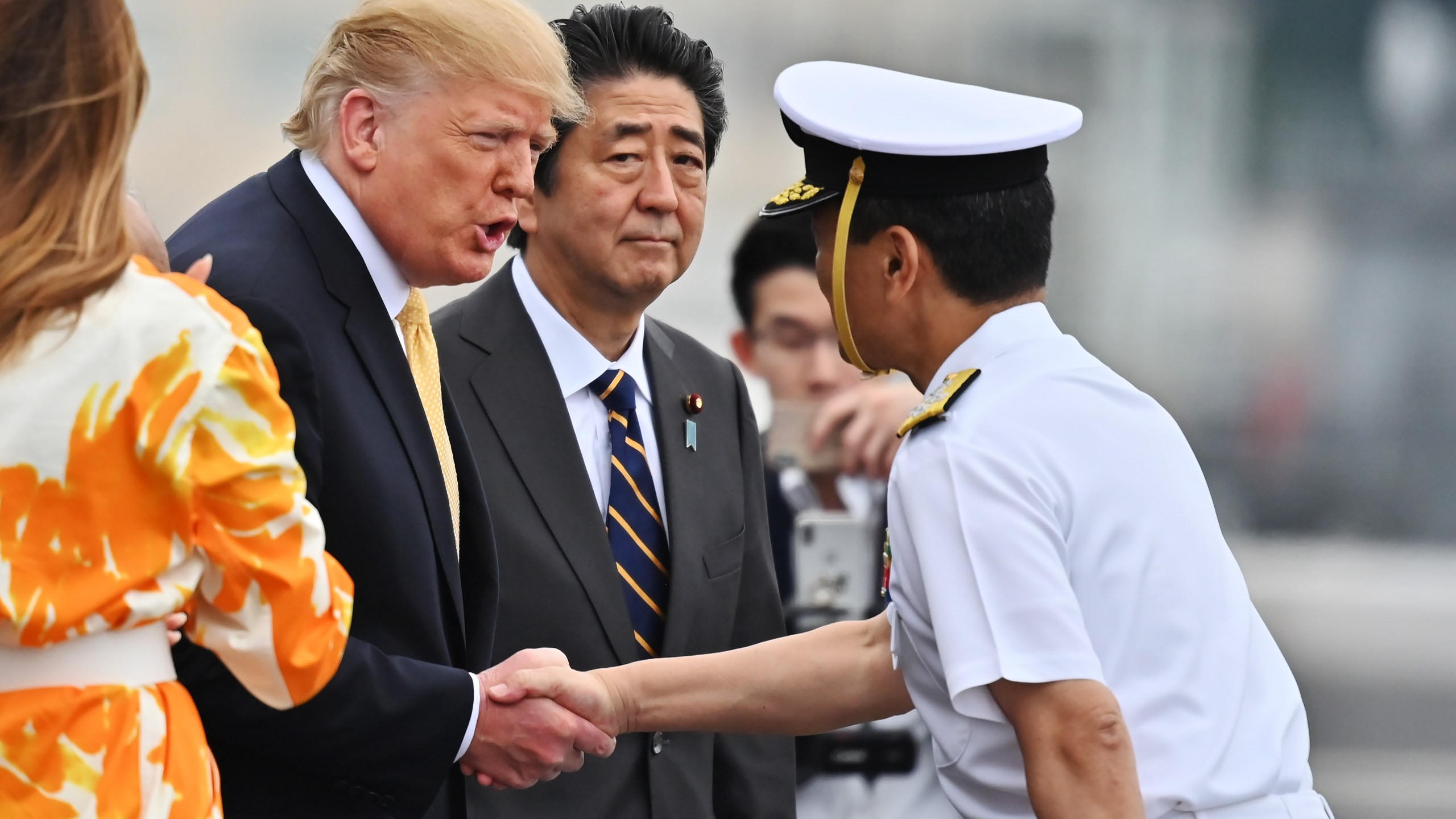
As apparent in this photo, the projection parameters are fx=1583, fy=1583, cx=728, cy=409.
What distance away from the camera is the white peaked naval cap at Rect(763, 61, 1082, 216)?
201 centimetres

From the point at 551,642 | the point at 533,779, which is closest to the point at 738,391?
the point at 551,642

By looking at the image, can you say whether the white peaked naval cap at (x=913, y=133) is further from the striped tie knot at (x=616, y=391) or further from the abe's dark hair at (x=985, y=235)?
the striped tie knot at (x=616, y=391)

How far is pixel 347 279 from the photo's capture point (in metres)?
2.11

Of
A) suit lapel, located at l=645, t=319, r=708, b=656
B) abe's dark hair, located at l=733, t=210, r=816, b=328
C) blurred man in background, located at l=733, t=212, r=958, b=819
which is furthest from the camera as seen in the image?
abe's dark hair, located at l=733, t=210, r=816, b=328

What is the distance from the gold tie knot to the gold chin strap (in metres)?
0.64

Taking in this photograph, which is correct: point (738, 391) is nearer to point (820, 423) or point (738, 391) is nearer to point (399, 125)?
point (820, 423)

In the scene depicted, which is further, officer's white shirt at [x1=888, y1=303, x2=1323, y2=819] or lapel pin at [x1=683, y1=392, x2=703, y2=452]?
lapel pin at [x1=683, y1=392, x2=703, y2=452]

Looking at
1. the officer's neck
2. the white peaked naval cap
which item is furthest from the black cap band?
the officer's neck

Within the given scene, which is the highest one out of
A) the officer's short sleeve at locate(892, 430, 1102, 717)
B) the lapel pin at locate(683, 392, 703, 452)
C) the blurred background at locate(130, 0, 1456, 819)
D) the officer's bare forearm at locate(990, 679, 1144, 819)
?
the officer's short sleeve at locate(892, 430, 1102, 717)

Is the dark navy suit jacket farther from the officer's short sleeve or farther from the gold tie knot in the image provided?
the officer's short sleeve

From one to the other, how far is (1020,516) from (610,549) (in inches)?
39.3

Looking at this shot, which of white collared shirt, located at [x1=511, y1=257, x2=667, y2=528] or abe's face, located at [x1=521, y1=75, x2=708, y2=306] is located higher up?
abe's face, located at [x1=521, y1=75, x2=708, y2=306]

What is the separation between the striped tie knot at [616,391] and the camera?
280 cm

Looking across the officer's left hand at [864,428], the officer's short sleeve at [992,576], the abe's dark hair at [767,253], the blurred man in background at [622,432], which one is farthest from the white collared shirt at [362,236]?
the abe's dark hair at [767,253]
